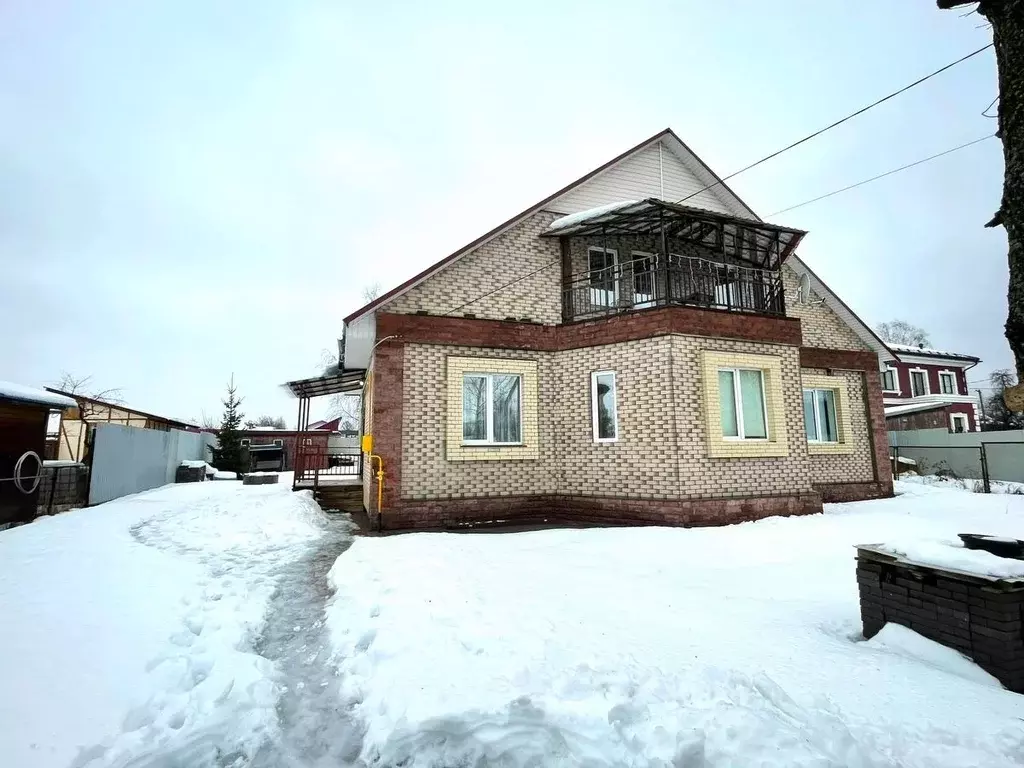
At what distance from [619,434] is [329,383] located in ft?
28.7

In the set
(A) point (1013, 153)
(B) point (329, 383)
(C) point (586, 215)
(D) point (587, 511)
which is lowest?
(D) point (587, 511)

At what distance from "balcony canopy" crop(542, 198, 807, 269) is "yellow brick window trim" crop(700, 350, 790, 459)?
2100 millimetres

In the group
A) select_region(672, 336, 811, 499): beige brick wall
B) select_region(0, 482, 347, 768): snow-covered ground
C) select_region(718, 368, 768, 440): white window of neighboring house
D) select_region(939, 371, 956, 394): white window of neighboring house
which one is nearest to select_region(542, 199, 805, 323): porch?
select_region(672, 336, 811, 499): beige brick wall

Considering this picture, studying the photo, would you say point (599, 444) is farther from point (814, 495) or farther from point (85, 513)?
point (85, 513)

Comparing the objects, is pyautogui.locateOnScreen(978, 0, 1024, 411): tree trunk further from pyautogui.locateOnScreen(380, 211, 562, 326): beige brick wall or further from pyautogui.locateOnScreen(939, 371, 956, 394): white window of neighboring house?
pyautogui.locateOnScreen(939, 371, 956, 394): white window of neighboring house

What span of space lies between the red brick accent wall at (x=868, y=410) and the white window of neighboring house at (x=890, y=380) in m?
19.4

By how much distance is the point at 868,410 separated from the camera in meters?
12.5

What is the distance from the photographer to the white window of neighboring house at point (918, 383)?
28.5m

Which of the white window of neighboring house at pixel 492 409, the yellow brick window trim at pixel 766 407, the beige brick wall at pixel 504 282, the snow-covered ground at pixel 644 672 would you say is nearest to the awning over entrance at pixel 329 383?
the beige brick wall at pixel 504 282

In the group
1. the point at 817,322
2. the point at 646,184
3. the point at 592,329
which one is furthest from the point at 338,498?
the point at 817,322

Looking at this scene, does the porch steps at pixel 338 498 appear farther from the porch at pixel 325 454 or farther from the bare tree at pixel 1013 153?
the bare tree at pixel 1013 153

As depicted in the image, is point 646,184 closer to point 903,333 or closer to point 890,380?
point 890,380

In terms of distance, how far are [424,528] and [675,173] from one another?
955 centimetres

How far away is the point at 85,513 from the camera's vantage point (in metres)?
9.75
